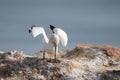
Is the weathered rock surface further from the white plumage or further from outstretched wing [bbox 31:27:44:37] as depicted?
outstretched wing [bbox 31:27:44:37]

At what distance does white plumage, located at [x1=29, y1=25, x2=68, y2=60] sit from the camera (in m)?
62.9

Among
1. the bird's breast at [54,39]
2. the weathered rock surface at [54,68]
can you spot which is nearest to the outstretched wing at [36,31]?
the bird's breast at [54,39]

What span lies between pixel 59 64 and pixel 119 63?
8324mm

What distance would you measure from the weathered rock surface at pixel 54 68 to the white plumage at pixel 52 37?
5.43 ft

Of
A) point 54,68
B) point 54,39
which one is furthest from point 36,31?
point 54,68

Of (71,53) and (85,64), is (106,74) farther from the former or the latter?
(71,53)

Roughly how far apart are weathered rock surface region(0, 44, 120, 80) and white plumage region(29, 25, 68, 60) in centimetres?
165

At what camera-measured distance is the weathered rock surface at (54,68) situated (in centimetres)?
6481

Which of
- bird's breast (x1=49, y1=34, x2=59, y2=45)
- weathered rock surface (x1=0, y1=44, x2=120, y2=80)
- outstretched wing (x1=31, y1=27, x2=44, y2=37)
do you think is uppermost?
outstretched wing (x1=31, y1=27, x2=44, y2=37)

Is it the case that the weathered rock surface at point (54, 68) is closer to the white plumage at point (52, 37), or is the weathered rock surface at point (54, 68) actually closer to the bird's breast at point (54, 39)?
the white plumage at point (52, 37)

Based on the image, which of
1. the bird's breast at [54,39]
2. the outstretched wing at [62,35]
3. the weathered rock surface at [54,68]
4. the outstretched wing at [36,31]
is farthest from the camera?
the weathered rock surface at [54,68]

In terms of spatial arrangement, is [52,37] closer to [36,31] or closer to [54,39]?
[54,39]

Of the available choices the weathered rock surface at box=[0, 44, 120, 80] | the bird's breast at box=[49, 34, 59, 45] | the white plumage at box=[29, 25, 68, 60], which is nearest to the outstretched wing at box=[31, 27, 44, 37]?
the white plumage at box=[29, 25, 68, 60]

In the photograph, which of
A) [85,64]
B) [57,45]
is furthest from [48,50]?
[85,64]
